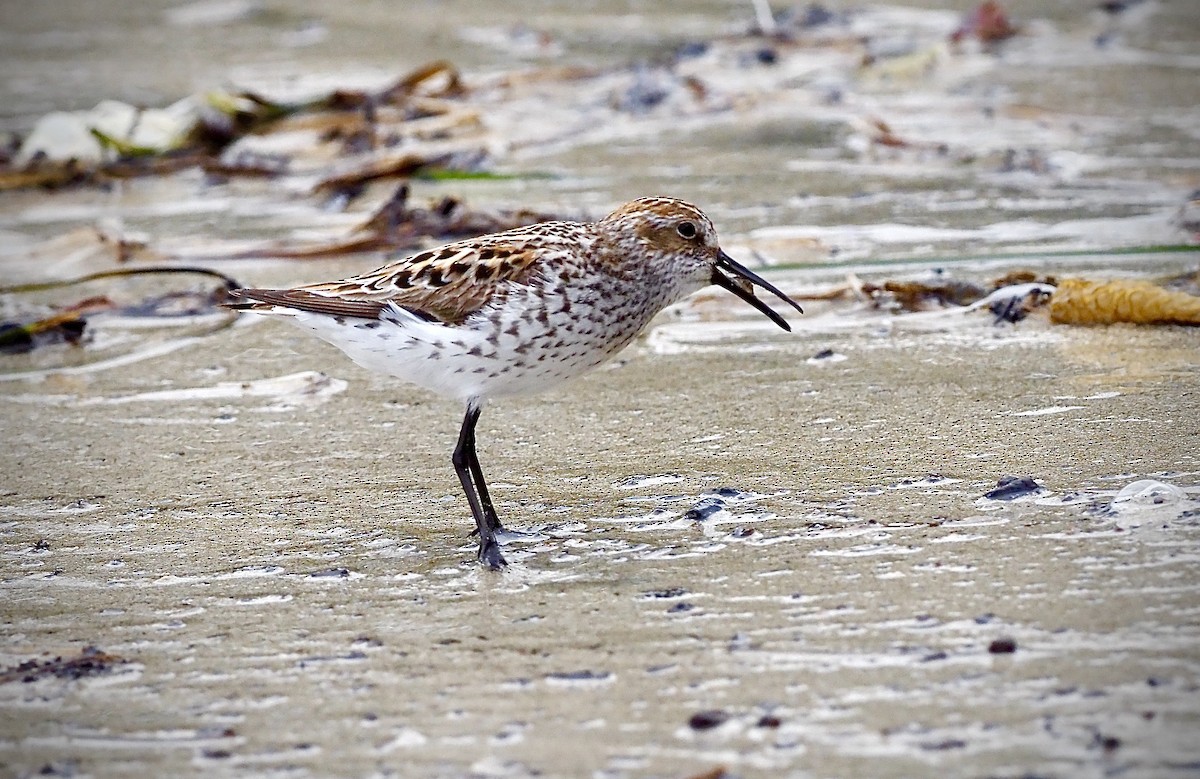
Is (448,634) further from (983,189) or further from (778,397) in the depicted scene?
(983,189)

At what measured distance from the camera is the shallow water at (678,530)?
10.3 feet

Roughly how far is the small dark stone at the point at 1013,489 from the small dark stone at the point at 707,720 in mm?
1394

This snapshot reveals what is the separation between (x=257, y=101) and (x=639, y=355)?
4.27 meters

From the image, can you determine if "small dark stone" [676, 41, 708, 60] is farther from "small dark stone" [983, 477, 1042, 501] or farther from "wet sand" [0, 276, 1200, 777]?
"small dark stone" [983, 477, 1042, 501]

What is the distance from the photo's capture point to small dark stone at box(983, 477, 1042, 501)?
165 inches

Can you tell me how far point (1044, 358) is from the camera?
211 inches

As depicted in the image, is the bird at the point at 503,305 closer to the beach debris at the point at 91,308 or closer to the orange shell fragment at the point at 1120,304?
the orange shell fragment at the point at 1120,304

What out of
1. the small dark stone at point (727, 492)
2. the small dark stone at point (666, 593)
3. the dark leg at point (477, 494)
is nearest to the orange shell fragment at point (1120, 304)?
the small dark stone at point (727, 492)

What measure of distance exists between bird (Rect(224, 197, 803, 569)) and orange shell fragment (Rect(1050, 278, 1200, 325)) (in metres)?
1.54

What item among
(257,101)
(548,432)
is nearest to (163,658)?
(548,432)

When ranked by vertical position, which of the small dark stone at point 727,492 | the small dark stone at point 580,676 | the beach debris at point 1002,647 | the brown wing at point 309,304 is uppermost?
the brown wing at point 309,304

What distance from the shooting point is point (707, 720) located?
3.12m

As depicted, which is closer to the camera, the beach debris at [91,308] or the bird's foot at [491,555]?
the bird's foot at [491,555]

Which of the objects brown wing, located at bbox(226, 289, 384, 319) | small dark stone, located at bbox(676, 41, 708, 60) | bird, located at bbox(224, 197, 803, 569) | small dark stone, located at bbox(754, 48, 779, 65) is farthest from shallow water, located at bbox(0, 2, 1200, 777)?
small dark stone, located at bbox(676, 41, 708, 60)
